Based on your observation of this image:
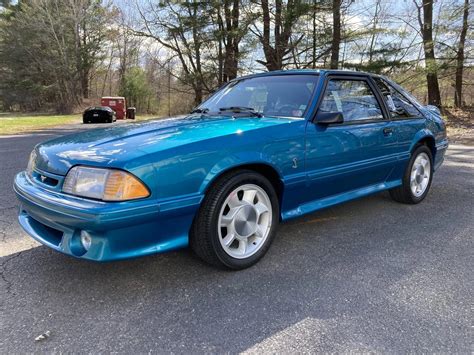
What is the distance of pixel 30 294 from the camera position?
2.38 meters

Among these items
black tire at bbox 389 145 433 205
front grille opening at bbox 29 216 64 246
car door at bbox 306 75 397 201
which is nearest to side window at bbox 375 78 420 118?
car door at bbox 306 75 397 201

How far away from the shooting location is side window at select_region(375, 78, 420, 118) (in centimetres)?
395

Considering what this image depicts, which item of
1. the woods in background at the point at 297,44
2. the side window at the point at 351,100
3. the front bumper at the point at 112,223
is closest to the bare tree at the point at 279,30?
the woods in background at the point at 297,44

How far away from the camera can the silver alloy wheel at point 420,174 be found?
426cm

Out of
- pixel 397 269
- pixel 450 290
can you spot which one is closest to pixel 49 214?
pixel 397 269

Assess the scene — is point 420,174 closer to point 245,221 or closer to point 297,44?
point 245,221

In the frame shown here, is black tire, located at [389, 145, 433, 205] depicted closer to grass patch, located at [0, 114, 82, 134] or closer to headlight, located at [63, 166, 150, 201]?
headlight, located at [63, 166, 150, 201]

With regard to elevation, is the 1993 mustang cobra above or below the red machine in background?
below

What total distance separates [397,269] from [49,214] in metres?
2.42

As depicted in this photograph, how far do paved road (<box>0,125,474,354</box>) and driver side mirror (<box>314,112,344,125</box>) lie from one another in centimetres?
104


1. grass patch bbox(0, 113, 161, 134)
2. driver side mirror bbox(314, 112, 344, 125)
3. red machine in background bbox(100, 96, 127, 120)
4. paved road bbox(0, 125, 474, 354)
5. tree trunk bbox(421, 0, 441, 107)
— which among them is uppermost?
tree trunk bbox(421, 0, 441, 107)

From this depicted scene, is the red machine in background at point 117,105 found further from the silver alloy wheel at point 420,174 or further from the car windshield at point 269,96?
the silver alloy wheel at point 420,174

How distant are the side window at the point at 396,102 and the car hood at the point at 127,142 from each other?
5.10 feet

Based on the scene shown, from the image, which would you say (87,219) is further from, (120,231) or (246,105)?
(246,105)
